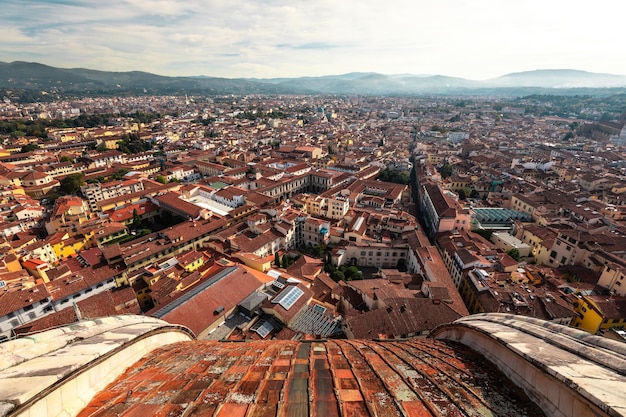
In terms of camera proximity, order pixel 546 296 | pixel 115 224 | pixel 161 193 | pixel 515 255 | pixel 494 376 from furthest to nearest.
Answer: pixel 161 193 < pixel 115 224 < pixel 515 255 < pixel 546 296 < pixel 494 376

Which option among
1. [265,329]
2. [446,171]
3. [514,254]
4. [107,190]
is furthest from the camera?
[446,171]

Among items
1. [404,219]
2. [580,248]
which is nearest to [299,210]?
[404,219]

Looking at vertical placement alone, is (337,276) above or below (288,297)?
below

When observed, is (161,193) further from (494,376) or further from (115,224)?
(494,376)

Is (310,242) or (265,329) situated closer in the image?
(265,329)

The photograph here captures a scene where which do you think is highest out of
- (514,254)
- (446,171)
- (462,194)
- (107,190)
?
(446,171)

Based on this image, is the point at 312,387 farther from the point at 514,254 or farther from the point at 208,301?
the point at 514,254

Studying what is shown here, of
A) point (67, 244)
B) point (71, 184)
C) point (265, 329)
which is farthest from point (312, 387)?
point (71, 184)
